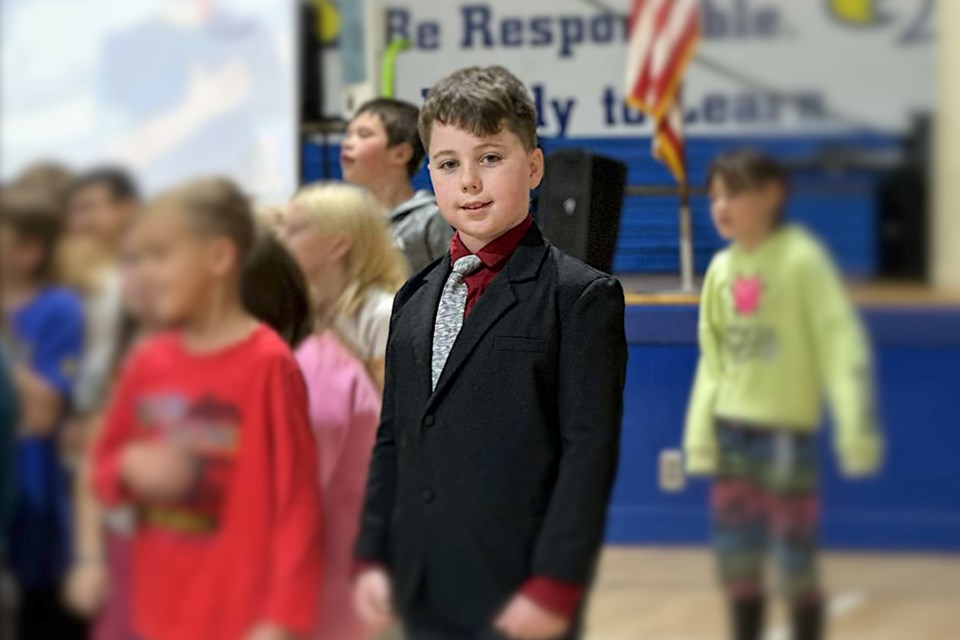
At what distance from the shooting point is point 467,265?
1440 millimetres

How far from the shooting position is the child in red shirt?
1.55 meters

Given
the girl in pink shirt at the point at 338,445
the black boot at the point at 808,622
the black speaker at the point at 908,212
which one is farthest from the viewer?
the girl in pink shirt at the point at 338,445

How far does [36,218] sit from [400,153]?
42cm

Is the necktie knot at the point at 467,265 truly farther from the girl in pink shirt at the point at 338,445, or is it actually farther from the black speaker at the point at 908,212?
the black speaker at the point at 908,212

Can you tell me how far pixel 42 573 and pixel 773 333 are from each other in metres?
0.87

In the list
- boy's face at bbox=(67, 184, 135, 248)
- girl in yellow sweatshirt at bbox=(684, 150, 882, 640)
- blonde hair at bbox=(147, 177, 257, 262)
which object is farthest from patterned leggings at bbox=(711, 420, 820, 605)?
boy's face at bbox=(67, 184, 135, 248)

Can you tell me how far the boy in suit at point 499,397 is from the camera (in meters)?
1.38

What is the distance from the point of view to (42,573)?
165 centimetres

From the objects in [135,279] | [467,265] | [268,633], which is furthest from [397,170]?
[268,633]

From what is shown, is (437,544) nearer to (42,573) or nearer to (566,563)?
(566,563)

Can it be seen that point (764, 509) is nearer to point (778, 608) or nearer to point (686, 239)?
point (778, 608)

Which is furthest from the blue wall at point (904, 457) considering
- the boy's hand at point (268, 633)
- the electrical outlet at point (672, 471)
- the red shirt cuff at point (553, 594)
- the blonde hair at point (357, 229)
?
the boy's hand at point (268, 633)

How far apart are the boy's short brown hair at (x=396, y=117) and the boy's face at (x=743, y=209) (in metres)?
0.34

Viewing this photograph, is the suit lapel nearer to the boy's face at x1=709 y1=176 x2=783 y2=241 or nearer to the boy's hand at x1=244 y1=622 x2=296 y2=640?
the boy's face at x1=709 y1=176 x2=783 y2=241
